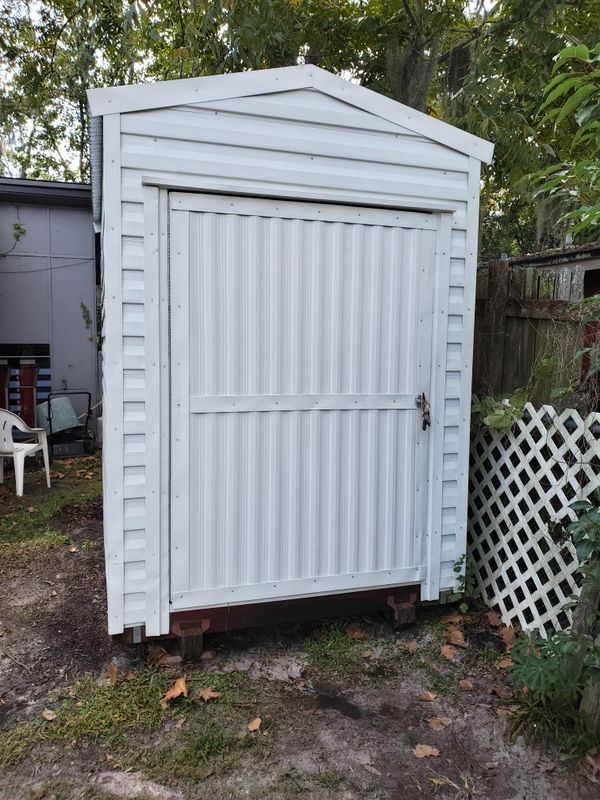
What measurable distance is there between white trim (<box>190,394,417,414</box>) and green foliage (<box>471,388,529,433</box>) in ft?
1.57

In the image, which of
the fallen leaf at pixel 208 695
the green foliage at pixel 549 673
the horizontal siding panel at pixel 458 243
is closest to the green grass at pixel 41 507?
the fallen leaf at pixel 208 695

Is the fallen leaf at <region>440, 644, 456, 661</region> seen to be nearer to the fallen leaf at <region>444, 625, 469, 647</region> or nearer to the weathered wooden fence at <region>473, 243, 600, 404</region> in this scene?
the fallen leaf at <region>444, 625, 469, 647</region>

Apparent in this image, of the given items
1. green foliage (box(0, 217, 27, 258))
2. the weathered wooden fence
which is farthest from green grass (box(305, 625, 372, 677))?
green foliage (box(0, 217, 27, 258))

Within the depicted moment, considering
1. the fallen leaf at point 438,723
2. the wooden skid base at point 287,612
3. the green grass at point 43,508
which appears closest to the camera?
the fallen leaf at point 438,723

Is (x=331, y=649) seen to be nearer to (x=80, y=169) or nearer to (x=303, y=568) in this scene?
(x=303, y=568)

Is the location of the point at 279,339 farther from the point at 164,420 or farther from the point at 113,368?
the point at 113,368

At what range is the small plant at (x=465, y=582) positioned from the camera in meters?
3.30

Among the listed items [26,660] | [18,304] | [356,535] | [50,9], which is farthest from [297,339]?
[50,9]

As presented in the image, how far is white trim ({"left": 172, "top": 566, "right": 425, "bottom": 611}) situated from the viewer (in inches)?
113

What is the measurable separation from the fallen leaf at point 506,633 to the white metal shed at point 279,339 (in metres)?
0.39

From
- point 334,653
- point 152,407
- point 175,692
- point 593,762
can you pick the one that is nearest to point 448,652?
point 334,653

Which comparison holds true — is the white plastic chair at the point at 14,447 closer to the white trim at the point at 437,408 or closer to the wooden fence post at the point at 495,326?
the white trim at the point at 437,408

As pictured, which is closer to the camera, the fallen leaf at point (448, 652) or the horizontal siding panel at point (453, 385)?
the fallen leaf at point (448, 652)

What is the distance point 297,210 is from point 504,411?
5.12 feet
